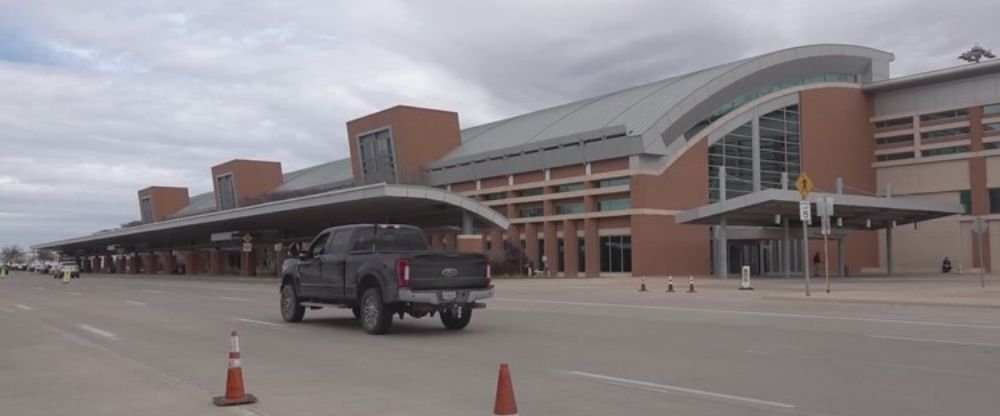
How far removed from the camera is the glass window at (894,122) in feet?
224

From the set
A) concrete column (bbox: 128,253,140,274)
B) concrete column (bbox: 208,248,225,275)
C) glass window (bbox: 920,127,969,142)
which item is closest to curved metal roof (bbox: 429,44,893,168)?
glass window (bbox: 920,127,969,142)

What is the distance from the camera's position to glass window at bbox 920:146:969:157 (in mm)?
64625

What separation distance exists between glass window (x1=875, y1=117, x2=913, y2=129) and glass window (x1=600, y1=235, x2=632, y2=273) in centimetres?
2595

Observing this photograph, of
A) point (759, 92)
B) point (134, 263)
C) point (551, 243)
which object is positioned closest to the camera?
point (551, 243)

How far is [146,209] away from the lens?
136 m

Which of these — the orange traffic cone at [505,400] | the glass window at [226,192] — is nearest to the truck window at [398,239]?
the orange traffic cone at [505,400]

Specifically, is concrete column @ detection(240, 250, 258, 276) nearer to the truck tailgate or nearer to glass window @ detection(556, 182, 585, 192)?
glass window @ detection(556, 182, 585, 192)

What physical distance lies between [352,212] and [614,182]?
16623 mm

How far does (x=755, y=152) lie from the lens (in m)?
63.8

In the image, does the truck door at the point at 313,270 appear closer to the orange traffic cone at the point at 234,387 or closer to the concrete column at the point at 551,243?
the orange traffic cone at the point at 234,387

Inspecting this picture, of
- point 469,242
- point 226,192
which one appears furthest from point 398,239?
point 226,192

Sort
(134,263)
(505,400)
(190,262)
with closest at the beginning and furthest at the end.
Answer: (505,400) → (190,262) → (134,263)

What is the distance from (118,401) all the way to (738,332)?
35.9ft

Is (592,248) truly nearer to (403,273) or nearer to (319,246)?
(319,246)
